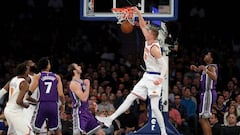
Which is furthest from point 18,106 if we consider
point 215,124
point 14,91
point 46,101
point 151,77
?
point 215,124

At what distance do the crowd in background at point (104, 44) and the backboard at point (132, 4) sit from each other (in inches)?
138

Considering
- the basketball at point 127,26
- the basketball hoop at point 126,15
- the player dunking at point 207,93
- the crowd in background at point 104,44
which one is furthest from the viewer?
the crowd in background at point 104,44

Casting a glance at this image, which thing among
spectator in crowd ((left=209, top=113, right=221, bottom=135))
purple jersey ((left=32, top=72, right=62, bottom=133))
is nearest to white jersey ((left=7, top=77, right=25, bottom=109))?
purple jersey ((left=32, top=72, right=62, bottom=133))

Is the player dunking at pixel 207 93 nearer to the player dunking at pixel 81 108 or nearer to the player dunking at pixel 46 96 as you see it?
the player dunking at pixel 81 108

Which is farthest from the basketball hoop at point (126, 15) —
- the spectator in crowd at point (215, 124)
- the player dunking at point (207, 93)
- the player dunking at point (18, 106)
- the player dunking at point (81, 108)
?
the spectator in crowd at point (215, 124)

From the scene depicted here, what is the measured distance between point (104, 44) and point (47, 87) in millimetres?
9399

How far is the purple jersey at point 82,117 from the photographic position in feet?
47.2

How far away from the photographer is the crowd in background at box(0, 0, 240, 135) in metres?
20.9

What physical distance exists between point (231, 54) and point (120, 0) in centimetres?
773

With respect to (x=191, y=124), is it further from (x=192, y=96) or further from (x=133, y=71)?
(x=133, y=71)

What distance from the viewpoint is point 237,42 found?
2459cm

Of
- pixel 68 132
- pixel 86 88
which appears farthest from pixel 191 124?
pixel 86 88

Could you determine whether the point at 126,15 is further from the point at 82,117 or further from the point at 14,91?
the point at 14,91

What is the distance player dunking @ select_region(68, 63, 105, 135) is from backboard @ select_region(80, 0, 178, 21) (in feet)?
6.40
